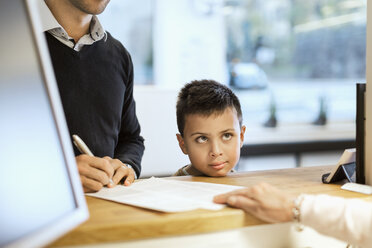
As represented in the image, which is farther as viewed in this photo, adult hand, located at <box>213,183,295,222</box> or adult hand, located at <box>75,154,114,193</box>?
adult hand, located at <box>75,154,114,193</box>

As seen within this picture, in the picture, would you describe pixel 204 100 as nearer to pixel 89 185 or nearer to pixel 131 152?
pixel 131 152

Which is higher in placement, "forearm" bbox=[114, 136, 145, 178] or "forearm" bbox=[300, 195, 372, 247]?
"forearm" bbox=[300, 195, 372, 247]

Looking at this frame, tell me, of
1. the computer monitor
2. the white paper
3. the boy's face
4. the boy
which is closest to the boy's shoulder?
the boy

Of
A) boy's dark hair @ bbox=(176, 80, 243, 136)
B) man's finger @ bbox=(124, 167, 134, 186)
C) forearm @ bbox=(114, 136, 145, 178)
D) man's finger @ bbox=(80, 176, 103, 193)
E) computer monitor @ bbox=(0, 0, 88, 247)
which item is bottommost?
forearm @ bbox=(114, 136, 145, 178)

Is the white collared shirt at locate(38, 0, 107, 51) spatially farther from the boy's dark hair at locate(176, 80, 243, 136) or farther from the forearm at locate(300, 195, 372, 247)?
the forearm at locate(300, 195, 372, 247)

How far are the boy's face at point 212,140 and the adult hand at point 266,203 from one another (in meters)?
0.43

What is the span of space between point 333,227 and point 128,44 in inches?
168

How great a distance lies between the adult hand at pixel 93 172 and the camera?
1003 millimetres

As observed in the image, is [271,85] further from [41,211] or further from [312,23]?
[41,211]

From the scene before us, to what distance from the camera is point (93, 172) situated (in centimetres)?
102

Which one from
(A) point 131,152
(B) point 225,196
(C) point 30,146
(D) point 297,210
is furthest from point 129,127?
(C) point 30,146

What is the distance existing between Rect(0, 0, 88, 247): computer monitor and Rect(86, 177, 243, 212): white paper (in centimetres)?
23

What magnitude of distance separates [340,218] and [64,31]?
114cm

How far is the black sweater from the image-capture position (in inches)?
60.1
